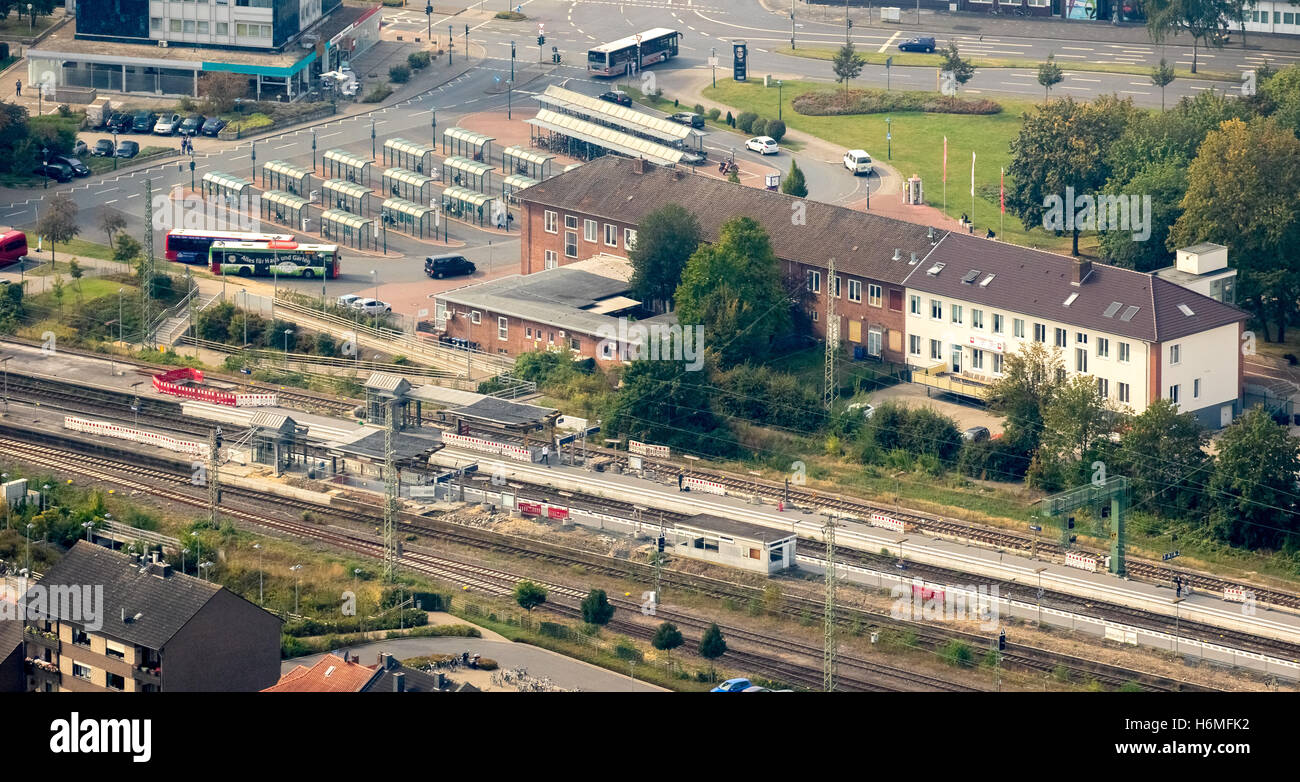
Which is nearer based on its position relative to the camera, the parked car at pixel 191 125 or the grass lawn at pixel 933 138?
the grass lawn at pixel 933 138

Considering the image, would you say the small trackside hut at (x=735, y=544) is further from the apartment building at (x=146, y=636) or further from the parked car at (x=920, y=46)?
the parked car at (x=920, y=46)

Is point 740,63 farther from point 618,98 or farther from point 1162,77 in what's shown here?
point 1162,77

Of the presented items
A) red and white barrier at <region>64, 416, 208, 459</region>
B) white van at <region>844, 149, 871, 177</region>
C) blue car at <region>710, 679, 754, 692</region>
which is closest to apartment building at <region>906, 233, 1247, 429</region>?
white van at <region>844, 149, 871, 177</region>

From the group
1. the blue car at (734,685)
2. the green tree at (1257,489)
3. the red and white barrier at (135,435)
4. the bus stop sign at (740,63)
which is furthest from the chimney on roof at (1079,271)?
the bus stop sign at (740,63)

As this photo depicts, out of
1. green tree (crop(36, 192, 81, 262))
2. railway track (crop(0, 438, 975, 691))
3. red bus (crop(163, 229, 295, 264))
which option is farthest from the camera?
green tree (crop(36, 192, 81, 262))

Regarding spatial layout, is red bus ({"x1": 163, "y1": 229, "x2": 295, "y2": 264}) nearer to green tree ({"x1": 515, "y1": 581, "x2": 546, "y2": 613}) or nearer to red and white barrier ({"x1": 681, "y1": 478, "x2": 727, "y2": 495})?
red and white barrier ({"x1": 681, "y1": 478, "x2": 727, "y2": 495})

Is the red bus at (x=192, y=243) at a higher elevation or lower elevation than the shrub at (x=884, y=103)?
lower

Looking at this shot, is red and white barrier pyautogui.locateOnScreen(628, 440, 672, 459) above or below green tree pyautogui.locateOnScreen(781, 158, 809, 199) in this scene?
below
